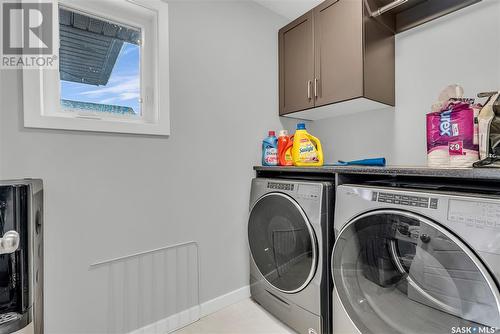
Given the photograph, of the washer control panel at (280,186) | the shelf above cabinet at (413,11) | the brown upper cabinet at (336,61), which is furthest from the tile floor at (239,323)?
the shelf above cabinet at (413,11)

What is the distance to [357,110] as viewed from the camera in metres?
1.92

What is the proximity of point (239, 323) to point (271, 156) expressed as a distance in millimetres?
1138

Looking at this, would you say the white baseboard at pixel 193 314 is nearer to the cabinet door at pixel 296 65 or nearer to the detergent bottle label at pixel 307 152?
the detergent bottle label at pixel 307 152

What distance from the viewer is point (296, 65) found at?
1935 mm

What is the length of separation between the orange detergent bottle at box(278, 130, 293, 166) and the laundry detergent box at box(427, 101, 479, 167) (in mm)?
822

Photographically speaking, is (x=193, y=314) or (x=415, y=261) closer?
(x=415, y=261)

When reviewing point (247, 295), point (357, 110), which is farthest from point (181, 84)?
point (247, 295)

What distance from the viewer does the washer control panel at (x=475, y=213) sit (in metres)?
0.78

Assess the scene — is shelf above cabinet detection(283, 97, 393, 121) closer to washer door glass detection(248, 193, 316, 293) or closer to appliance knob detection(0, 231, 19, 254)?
washer door glass detection(248, 193, 316, 293)

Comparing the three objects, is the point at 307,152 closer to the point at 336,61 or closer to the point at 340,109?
the point at 340,109

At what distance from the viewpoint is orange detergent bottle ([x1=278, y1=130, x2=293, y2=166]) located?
69.9 inches

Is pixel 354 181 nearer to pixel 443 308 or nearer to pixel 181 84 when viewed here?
pixel 443 308

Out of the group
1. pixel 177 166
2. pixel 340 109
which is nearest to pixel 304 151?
pixel 340 109

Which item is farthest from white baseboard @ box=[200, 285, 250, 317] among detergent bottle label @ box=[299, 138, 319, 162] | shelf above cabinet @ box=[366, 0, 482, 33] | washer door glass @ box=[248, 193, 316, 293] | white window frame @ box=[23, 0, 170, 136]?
shelf above cabinet @ box=[366, 0, 482, 33]
